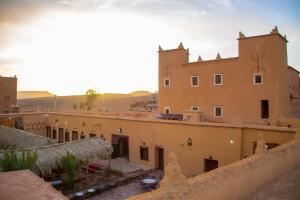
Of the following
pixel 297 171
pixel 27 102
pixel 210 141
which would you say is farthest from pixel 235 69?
pixel 27 102

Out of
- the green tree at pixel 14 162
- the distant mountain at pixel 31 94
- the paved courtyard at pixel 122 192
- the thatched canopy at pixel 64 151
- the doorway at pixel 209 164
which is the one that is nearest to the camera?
the green tree at pixel 14 162

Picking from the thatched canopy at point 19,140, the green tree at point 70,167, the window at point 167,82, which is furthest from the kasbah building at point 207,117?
the green tree at point 70,167

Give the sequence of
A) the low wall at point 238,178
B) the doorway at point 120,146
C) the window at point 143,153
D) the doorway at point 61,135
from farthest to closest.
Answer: the doorway at point 61,135 < the doorway at point 120,146 < the window at point 143,153 < the low wall at point 238,178

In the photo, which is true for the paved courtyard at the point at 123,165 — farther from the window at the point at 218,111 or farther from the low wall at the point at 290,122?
→ the low wall at the point at 290,122

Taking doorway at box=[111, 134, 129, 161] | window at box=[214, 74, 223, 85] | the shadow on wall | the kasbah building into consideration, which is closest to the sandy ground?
the shadow on wall

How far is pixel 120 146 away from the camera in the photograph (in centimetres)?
2236

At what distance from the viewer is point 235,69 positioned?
78.3 ft

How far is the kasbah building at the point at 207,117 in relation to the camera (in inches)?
642

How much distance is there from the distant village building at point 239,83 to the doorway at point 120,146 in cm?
517

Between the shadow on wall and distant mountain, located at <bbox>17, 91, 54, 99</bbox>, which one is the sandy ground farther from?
distant mountain, located at <bbox>17, 91, 54, 99</bbox>

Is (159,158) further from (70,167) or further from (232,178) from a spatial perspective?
(232,178)

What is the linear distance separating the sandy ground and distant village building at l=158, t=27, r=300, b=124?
1178cm

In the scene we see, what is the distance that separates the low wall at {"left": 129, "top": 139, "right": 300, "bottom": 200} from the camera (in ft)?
20.2

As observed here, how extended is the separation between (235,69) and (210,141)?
9.62 m
